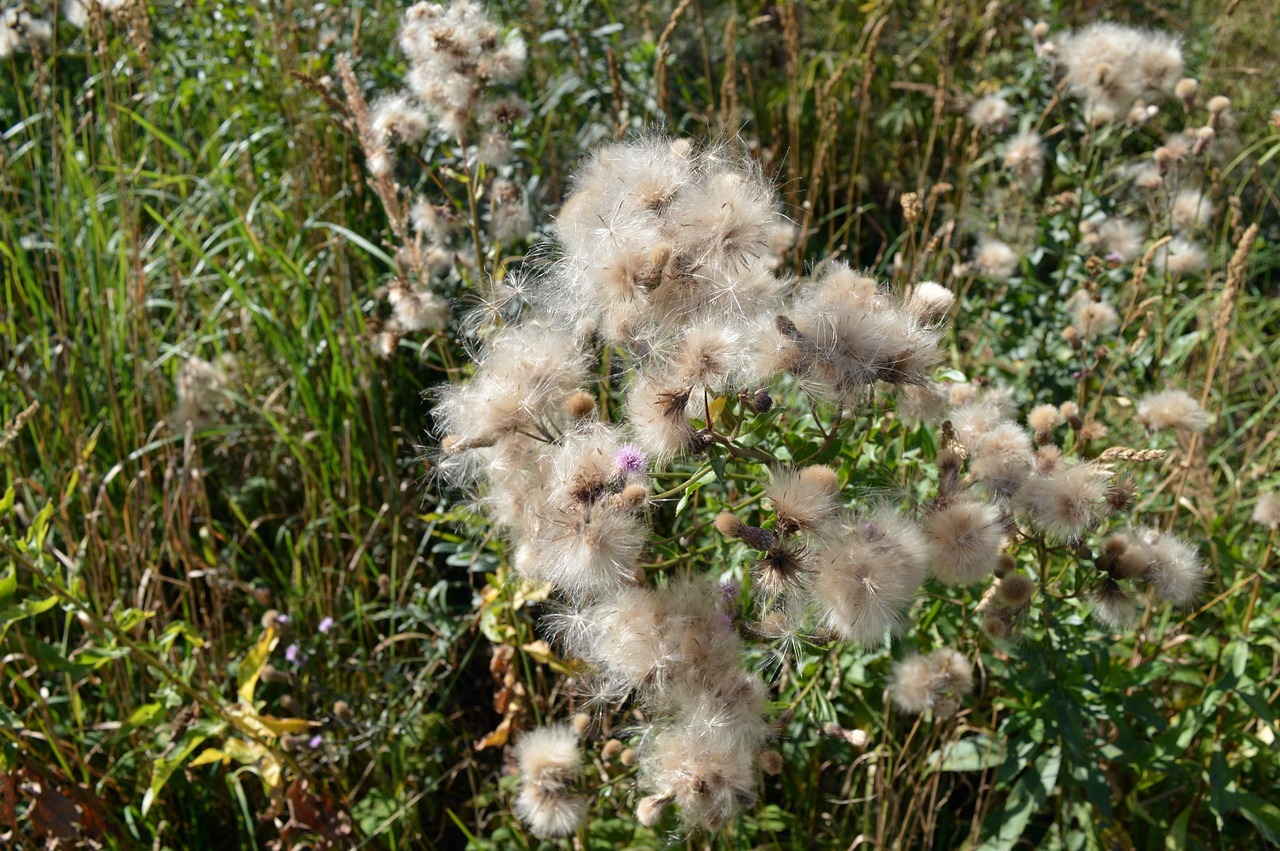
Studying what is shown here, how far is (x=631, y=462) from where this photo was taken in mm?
1273

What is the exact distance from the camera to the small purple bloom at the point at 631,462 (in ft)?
4.17

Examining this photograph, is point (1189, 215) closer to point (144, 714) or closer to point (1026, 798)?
point (1026, 798)

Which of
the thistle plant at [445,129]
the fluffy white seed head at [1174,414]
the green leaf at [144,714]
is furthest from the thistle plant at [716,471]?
the green leaf at [144,714]

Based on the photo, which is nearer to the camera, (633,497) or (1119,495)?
(633,497)

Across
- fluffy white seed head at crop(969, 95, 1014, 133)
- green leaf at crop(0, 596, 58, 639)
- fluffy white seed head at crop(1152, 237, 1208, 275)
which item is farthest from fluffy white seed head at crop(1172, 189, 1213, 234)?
green leaf at crop(0, 596, 58, 639)

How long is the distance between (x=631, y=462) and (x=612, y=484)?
0.13 ft

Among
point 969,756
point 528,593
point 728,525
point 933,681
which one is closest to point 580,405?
point 728,525

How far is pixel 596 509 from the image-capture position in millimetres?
1237

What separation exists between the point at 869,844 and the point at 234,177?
286 centimetres

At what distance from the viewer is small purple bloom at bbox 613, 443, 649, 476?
127cm

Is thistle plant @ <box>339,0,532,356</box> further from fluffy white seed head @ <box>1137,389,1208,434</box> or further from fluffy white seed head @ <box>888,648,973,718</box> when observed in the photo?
fluffy white seed head @ <box>1137,389,1208,434</box>

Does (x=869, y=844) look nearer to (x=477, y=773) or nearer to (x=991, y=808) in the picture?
(x=991, y=808)

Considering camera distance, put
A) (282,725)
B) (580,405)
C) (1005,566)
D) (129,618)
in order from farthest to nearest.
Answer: (282,725) < (129,618) < (1005,566) < (580,405)

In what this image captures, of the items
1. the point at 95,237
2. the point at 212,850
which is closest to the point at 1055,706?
the point at 212,850
